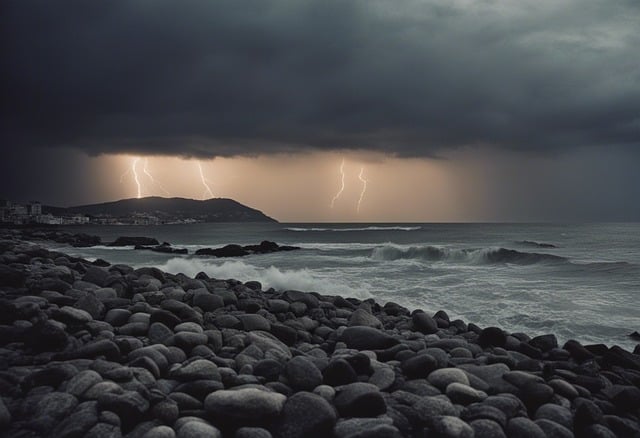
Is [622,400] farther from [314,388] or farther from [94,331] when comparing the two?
[94,331]

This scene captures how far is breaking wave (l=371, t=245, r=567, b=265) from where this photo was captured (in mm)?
24219

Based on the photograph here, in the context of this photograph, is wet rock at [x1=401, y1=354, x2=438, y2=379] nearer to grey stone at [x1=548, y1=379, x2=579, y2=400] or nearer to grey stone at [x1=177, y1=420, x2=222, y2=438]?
grey stone at [x1=548, y1=379, x2=579, y2=400]

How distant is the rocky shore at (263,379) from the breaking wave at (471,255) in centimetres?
1915

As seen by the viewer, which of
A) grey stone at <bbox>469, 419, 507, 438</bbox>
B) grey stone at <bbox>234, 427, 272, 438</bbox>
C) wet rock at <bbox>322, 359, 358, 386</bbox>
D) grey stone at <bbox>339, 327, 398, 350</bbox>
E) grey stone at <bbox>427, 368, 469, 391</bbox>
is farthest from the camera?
grey stone at <bbox>339, 327, 398, 350</bbox>

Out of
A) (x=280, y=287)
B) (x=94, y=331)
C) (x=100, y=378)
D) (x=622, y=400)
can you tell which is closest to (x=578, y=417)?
(x=622, y=400)

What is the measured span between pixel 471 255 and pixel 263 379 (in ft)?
80.4

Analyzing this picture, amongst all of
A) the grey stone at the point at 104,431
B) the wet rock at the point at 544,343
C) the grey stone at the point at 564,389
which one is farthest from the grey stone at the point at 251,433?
the wet rock at the point at 544,343

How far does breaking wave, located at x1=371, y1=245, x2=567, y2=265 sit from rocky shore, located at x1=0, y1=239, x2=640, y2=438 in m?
19.1

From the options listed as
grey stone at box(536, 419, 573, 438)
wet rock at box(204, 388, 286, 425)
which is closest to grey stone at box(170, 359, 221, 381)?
wet rock at box(204, 388, 286, 425)

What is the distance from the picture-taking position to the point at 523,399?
409cm

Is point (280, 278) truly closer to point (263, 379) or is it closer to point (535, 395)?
point (263, 379)

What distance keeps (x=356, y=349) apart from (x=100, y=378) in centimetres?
277

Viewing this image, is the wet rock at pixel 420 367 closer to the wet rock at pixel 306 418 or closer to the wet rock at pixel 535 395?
the wet rock at pixel 535 395

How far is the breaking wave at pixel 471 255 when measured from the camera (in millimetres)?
24219
